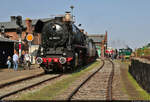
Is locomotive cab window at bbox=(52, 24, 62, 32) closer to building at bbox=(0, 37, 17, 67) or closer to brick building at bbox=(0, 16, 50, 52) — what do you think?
building at bbox=(0, 37, 17, 67)

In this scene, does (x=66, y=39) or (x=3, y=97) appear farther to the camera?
(x=66, y=39)

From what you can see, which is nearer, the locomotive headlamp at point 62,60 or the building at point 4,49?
the locomotive headlamp at point 62,60

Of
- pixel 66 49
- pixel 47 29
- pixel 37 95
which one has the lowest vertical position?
pixel 37 95

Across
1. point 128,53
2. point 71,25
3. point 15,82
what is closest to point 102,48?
point 128,53

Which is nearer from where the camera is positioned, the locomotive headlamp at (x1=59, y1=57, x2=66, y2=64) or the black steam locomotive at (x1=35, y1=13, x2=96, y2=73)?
the locomotive headlamp at (x1=59, y1=57, x2=66, y2=64)

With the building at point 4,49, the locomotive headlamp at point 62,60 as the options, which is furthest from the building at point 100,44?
the locomotive headlamp at point 62,60

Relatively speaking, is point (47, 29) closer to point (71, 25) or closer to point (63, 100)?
point (71, 25)

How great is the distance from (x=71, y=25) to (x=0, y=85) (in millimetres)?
7098

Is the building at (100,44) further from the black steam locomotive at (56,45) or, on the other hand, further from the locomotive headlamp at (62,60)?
the locomotive headlamp at (62,60)

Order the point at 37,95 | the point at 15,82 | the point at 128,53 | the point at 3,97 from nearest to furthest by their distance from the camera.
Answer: the point at 3,97, the point at 37,95, the point at 15,82, the point at 128,53

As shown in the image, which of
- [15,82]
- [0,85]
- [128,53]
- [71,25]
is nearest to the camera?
[0,85]

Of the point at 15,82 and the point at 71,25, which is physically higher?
the point at 71,25

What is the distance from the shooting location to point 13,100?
21.4ft


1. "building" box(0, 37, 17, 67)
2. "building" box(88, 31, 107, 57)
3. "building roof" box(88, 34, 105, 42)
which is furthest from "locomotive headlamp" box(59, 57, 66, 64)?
"building roof" box(88, 34, 105, 42)
